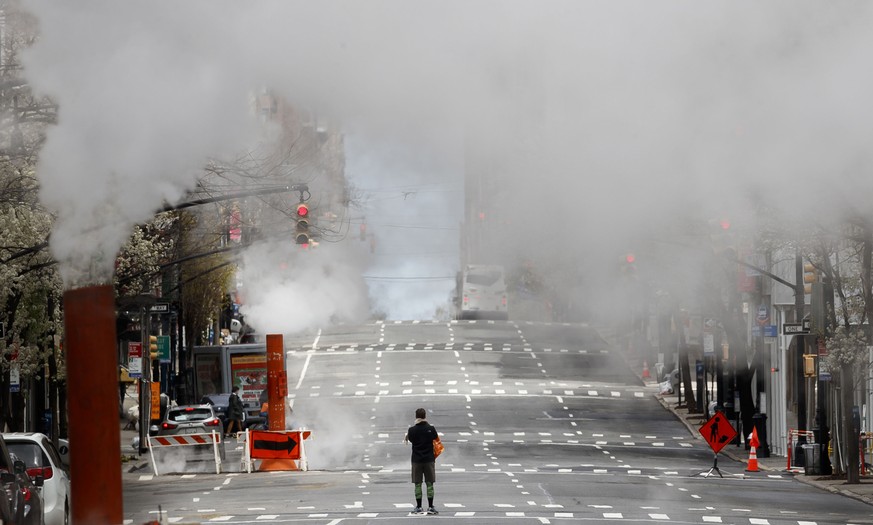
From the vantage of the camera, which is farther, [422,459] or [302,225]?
[302,225]

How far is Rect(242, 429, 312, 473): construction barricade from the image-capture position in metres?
38.2

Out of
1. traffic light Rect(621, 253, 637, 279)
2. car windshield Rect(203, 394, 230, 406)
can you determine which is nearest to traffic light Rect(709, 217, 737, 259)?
traffic light Rect(621, 253, 637, 279)

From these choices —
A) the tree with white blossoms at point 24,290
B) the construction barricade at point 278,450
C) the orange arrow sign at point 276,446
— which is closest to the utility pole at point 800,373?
the construction barricade at point 278,450

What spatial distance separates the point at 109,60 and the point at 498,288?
90.7m

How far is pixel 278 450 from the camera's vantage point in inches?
1510

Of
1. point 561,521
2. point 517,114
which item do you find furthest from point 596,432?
point 517,114

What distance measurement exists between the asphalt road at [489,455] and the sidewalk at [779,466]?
0.55 m

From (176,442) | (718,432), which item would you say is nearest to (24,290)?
(176,442)

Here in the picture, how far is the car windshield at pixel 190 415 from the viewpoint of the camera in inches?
1949

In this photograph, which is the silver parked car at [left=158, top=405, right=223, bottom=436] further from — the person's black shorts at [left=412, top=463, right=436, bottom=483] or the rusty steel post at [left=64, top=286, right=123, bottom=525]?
the rusty steel post at [left=64, top=286, right=123, bottom=525]

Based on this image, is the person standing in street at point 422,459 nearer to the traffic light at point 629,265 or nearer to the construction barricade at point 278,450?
the traffic light at point 629,265

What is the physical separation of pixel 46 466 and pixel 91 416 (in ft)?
37.4

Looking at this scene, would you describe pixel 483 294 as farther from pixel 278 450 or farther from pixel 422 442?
pixel 422 442

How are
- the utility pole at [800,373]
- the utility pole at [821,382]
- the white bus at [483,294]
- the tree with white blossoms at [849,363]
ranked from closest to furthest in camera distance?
the tree with white blossoms at [849,363] → the utility pole at [821,382] → the utility pole at [800,373] → the white bus at [483,294]
